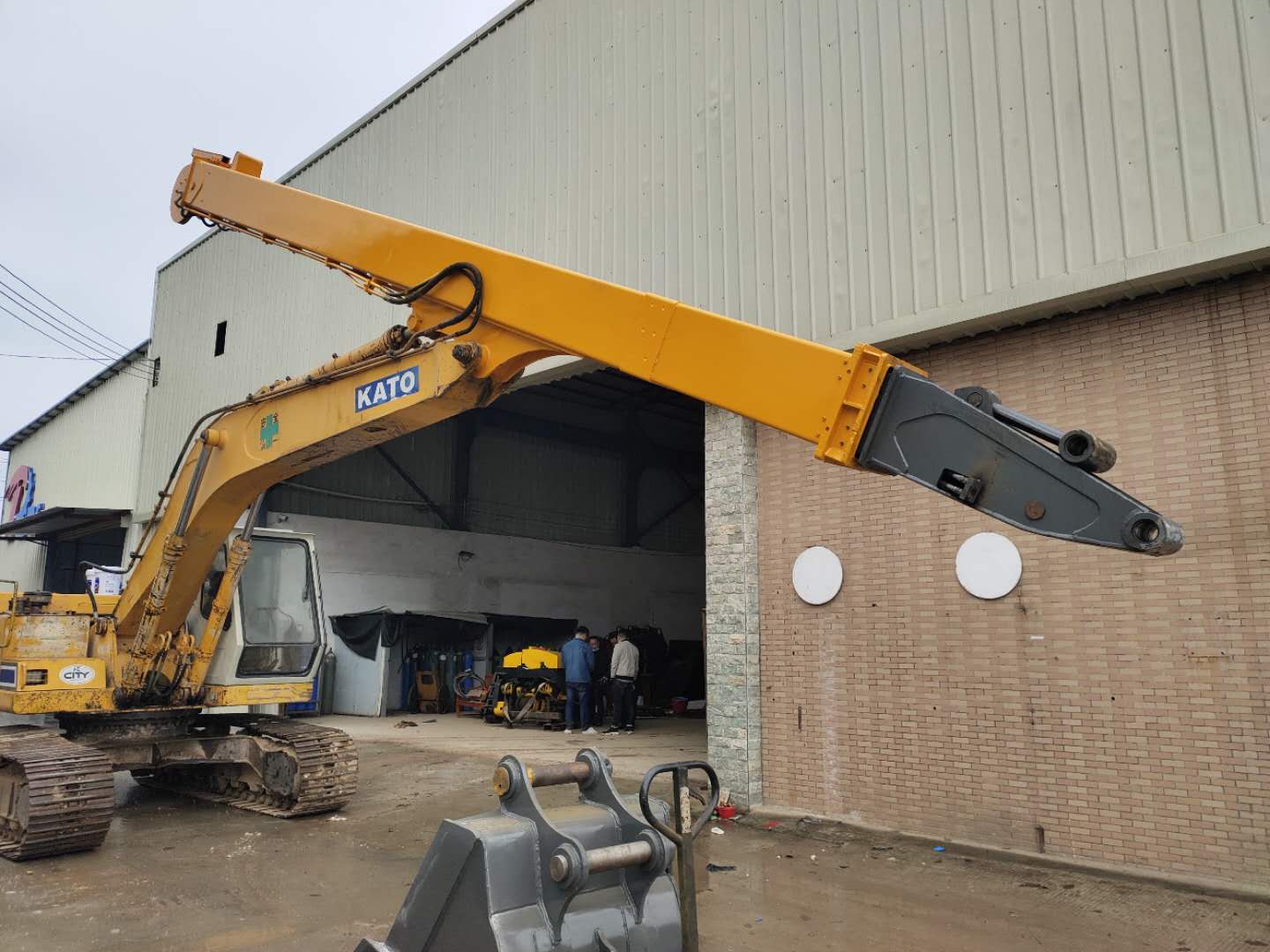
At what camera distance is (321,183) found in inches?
675

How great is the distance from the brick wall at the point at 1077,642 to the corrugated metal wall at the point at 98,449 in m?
17.8

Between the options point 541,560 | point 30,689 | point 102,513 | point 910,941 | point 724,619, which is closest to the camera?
point 910,941

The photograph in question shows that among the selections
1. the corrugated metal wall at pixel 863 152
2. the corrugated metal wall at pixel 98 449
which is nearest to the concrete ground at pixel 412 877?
the corrugated metal wall at pixel 863 152

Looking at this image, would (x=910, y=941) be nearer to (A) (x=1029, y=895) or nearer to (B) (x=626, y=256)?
(A) (x=1029, y=895)

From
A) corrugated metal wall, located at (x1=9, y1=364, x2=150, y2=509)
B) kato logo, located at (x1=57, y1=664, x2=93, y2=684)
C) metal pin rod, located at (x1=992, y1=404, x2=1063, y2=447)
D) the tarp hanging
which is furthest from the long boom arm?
corrugated metal wall, located at (x1=9, y1=364, x2=150, y2=509)

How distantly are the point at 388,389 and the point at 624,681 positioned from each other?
34.7ft

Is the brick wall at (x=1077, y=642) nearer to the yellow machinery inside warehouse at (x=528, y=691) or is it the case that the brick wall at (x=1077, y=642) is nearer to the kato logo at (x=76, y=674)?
the kato logo at (x=76, y=674)

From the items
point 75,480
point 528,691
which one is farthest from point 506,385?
point 75,480

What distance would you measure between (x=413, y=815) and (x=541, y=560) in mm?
15440

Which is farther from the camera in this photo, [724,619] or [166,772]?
[166,772]

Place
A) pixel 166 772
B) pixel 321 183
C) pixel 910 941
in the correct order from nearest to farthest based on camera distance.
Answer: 1. pixel 910 941
2. pixel 166 772
3. pixel 321 183

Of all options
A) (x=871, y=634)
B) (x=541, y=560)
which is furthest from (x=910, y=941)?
(x=541, y=560)

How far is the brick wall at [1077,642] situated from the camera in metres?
7.16

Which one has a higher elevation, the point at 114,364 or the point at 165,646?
the point at 114,364
